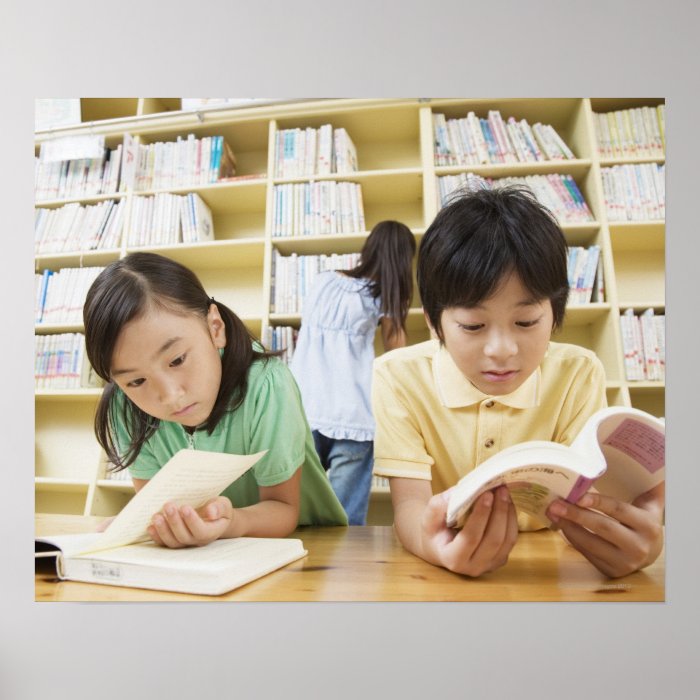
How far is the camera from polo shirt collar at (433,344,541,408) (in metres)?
1.40

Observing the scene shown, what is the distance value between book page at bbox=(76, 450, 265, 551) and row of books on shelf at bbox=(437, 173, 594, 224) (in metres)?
0.66

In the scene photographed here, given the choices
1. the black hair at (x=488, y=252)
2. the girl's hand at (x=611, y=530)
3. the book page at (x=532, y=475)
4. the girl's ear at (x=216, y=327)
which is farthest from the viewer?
the girl's ear at (x=216, y=327)

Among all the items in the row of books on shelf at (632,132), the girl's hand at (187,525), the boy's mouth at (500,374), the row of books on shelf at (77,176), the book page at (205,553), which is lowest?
the book page at (205,553)

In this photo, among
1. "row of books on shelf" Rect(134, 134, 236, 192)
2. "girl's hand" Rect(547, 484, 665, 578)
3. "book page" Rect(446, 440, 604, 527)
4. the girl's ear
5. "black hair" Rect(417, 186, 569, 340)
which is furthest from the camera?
"row of books on shelf" Rect(134, 134, 236, 192)

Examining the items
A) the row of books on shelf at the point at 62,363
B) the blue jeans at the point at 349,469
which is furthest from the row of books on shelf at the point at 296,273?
the row of books on shelf at the point at 62,363

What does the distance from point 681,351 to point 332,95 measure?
888 mm

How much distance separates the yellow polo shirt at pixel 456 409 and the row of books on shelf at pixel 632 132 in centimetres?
43

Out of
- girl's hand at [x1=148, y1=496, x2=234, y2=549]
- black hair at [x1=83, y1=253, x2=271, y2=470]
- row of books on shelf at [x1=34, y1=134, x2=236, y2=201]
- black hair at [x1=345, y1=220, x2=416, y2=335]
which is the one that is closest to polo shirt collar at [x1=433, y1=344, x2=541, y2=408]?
black hair at [x1=345, y1=220, x2=416, y2=335]

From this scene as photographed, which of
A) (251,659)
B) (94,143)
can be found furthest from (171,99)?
(251,659)

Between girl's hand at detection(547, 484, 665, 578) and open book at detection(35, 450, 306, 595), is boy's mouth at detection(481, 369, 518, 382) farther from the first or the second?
open book at detection(35, 450, 306, 595)

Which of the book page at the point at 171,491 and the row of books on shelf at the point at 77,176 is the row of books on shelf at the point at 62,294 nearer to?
the row of books on shelf at the point at 77,176

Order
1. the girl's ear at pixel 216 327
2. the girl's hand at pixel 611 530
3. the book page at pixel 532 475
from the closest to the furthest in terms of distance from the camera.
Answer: the book page at pixel 532 475 → the girl's hand at pixel 611 530 → the girl's ear at pixel 216 327

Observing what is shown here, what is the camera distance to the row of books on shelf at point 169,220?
150 cm

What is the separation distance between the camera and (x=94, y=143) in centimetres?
153
